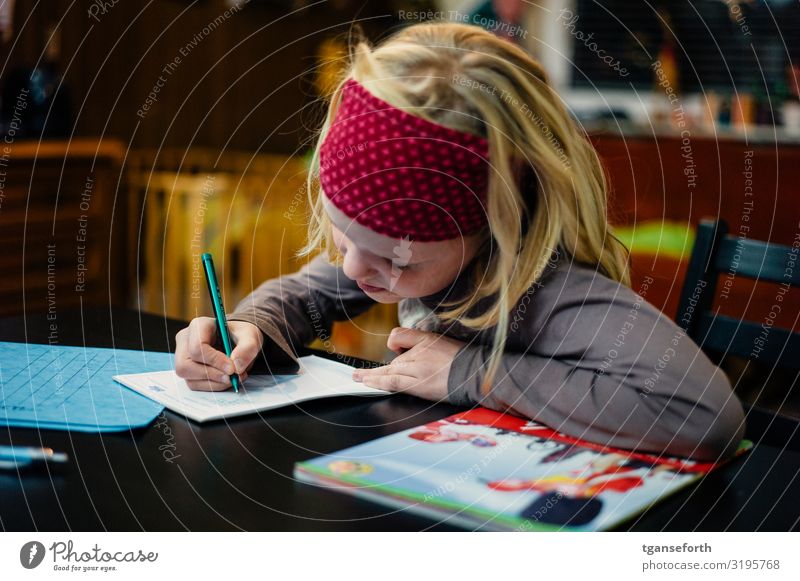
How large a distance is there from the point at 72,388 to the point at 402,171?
0.34 m

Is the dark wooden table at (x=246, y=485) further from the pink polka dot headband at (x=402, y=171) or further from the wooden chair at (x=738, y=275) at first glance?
→ the wooden chair at (x=738, y=275)

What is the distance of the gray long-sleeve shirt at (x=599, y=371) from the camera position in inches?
26.2

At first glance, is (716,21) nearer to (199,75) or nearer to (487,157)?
(199,75)

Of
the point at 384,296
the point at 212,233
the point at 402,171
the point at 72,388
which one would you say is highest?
the point at 402,171

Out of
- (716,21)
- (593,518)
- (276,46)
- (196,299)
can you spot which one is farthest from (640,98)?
(593,518)

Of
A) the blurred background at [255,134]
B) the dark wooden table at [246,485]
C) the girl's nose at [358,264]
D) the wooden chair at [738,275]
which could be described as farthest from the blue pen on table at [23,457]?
the blurred background at [255,134]

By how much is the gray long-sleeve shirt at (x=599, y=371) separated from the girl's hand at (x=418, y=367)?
1 cm

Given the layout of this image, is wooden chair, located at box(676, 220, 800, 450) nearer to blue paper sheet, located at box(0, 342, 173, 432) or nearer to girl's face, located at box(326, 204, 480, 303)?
girl's face, located at box(326, 204, 480, 303)

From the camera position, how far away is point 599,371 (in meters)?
0.72

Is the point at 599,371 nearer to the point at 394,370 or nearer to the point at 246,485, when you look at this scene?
the point at 394,370

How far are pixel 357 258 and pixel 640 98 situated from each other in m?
2.38

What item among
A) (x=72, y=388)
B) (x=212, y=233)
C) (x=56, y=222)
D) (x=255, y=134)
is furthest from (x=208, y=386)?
(x=255, y=134)

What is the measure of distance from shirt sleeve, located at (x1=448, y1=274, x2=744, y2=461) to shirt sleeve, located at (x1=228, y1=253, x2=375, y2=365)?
24cm

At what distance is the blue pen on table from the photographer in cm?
59
